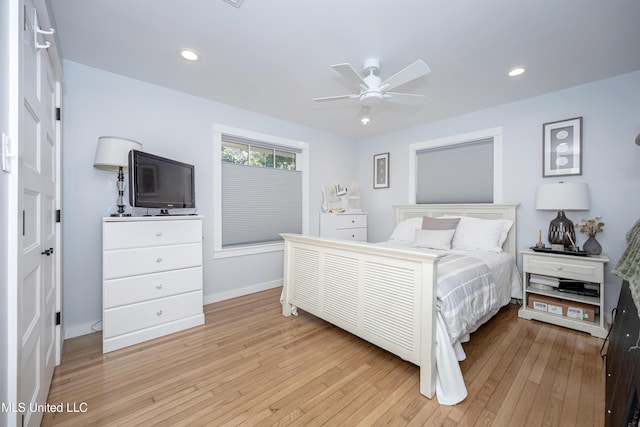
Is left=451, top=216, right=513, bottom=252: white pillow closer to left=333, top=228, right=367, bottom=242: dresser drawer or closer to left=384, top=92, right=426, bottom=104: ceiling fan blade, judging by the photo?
left=333, top=228, right=367, bottom=242: dresser drawer

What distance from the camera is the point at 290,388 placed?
1.73 meters

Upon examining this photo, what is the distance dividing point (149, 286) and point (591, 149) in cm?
453

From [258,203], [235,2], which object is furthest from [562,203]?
[258,203]

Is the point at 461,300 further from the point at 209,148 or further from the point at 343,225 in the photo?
the point at 209,148

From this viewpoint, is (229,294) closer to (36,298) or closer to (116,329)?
(116,329)

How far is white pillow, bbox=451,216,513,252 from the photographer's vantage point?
309cm

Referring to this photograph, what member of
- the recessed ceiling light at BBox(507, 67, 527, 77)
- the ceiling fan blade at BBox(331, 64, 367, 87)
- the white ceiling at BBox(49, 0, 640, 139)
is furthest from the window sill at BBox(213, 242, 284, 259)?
the recessed ceiling light at BBox(507, 67, 527, 77)

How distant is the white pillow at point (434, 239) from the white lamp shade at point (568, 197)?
951 mm

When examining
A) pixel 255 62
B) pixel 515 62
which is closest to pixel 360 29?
pixel 255 62

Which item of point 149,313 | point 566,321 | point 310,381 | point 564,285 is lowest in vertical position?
point 310,381

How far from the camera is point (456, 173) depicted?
3.84 metres

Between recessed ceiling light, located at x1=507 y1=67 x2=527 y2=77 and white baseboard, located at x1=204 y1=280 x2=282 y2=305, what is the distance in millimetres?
3650

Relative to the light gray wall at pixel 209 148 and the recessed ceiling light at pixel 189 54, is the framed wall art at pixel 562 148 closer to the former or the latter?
the light gray wall at pixel 209 148

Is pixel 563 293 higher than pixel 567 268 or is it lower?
lower
